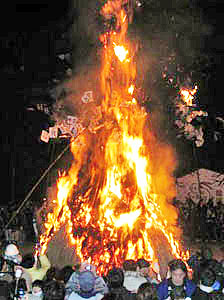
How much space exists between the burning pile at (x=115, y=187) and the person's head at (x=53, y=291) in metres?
3.30

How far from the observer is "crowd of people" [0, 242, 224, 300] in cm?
546

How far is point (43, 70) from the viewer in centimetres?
1623

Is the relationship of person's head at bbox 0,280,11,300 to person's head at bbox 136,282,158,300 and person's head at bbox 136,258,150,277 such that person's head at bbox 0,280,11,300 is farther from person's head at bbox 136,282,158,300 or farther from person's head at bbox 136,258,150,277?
person's head at bbox 136,258,150,277

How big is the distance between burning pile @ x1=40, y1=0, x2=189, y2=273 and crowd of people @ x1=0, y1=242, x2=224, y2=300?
2.25 meters

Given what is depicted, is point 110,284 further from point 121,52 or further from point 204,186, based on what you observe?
point 204,186

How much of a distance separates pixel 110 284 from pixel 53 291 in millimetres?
917

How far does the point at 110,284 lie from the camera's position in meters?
5.88

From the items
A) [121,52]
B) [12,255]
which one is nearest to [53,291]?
[12,255]

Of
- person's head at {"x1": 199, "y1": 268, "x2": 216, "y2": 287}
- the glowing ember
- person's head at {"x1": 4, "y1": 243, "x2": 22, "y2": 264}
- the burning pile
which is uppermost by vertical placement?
the glowing ember

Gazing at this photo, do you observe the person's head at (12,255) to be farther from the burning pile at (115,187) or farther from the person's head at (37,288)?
the burning pile at (115,187)

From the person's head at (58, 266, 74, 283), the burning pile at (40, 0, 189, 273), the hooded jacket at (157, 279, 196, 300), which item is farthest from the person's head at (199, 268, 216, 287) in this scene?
the burning pile at (40, 0, 189, 273)

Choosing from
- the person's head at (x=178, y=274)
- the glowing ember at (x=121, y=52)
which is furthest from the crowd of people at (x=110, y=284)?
the glowing ember at (x=121, y=52)

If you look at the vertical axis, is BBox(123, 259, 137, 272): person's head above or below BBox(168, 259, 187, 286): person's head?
above

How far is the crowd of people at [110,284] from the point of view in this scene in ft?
17.9
